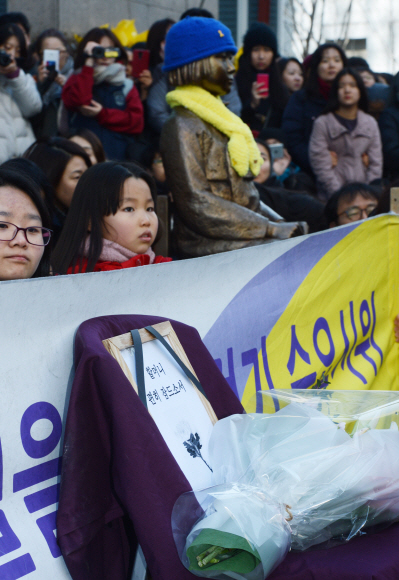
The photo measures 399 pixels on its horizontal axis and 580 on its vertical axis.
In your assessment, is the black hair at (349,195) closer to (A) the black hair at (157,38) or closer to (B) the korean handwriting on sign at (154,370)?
(A) the black hair at (157,38)

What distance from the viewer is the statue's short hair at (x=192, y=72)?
3.61 meters

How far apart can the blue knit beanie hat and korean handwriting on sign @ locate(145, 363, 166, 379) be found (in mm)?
2235

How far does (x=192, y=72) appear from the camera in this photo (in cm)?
363

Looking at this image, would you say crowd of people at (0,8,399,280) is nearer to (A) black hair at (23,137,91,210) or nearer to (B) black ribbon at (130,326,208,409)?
(A) black hair at (23,137,91,210)

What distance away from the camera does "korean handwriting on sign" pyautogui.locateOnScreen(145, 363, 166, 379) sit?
5.93 feet

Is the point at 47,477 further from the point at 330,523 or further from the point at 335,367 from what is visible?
the point at 335,367

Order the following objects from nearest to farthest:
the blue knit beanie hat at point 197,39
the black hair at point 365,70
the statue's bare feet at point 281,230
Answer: the blue knit beanie hat at point 197,39 → the statue's bare feet at point 281,230 → the black hair at point 365,70

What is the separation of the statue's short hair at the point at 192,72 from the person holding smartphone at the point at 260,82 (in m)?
2.70

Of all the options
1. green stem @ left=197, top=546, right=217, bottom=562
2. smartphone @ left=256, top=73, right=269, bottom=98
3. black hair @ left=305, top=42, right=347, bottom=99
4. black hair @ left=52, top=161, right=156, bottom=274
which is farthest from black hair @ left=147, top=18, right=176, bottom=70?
green stem @ left=197, top=546, right=217, bottom=562

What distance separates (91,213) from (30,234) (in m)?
0.67

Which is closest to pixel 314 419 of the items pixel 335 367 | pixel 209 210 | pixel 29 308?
pixel 29 308

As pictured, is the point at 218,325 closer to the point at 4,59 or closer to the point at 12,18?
the point at 4,59

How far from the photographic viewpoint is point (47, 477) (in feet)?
5.37

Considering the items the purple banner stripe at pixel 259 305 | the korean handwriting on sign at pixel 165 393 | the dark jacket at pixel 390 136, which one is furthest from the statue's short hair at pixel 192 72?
the dark jacket at pixel 390 136
